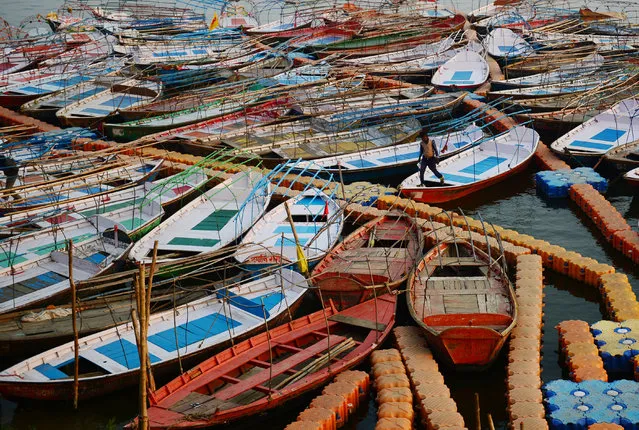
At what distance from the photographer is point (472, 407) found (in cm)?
1391

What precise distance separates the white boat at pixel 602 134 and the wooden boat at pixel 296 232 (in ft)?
26.0

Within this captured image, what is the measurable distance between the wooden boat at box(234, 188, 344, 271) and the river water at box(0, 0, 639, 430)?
2482mm

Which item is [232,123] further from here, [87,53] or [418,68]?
[87,53]

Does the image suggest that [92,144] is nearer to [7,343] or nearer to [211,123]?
[211,123]

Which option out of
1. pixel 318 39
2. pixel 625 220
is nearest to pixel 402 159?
pixel 625 220

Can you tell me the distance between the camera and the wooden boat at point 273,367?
12.9 metres

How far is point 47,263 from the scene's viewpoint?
17734 millimetres

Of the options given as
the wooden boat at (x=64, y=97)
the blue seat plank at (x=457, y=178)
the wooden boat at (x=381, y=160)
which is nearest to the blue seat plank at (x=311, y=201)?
the wooden boat at (x=381, y=160)

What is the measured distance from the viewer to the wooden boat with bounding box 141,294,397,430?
12.9 metres

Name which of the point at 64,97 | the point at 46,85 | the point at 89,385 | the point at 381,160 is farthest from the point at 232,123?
the point at 89,385

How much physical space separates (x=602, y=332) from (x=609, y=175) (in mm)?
10135

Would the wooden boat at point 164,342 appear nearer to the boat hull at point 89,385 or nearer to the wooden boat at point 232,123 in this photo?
the boat hull at point 89,385

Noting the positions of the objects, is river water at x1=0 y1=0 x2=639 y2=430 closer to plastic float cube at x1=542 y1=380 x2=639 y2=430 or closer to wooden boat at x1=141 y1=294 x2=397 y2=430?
wooden boat at x1=141 y1=294 x2=397 y2=430

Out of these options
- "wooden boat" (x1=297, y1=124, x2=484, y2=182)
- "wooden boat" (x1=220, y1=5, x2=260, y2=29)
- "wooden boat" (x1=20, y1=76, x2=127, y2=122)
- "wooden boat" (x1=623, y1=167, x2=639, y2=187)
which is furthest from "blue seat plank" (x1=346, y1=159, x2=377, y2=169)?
"wooden boat" (x1=220, y1=5, x2=260, y2=29)
